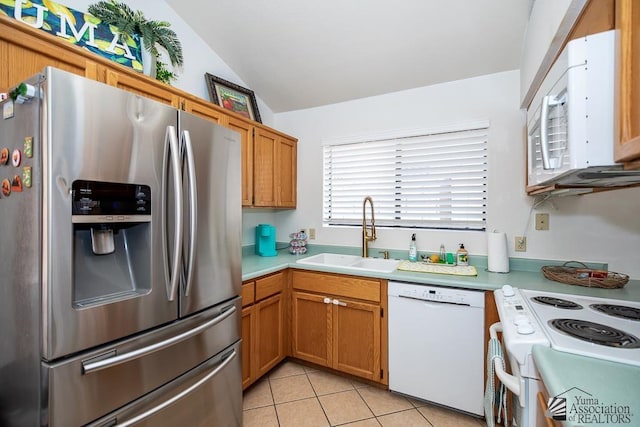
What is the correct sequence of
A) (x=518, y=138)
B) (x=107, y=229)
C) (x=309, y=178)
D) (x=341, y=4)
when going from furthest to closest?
(x=309, y=178), (x=518, y=138), (x=341, y=4), (x=107, y=229)

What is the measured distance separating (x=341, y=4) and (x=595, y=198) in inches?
80.4

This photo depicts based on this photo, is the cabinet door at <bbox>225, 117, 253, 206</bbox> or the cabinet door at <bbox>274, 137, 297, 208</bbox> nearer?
the cabinet door at <bbox>225, 117, 253, 206</bbox>

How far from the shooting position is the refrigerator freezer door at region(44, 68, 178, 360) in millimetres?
861

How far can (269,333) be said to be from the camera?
7.13 ft

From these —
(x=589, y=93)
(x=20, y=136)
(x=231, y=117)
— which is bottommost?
(x=20, y=136)

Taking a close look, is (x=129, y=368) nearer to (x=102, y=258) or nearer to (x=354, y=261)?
(x=102, y=258)

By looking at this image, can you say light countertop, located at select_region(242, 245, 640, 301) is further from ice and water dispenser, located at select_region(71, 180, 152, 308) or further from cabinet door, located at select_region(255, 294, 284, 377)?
ice and water dispenser, located at select_region(71, 180, 152, 308)

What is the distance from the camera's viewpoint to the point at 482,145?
222cm

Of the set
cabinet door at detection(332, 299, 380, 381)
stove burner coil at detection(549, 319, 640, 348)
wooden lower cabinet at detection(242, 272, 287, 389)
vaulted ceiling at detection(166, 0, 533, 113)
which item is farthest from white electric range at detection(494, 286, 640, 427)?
vaulted ceiling at detection(166, 0, 533, 113)

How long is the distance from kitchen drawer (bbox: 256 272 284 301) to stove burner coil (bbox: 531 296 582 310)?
1589 millimetres

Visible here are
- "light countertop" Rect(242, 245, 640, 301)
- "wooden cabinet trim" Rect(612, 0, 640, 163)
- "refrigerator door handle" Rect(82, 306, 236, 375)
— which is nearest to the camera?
"wooden cabinet trim" Rect(612, 0, 640, 163)

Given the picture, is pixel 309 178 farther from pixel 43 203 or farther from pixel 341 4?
pixel 43 203

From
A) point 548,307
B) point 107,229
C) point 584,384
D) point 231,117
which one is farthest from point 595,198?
point 107,229

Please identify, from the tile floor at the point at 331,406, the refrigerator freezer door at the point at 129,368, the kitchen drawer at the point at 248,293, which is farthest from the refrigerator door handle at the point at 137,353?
the tile floor at the point at 331,406
